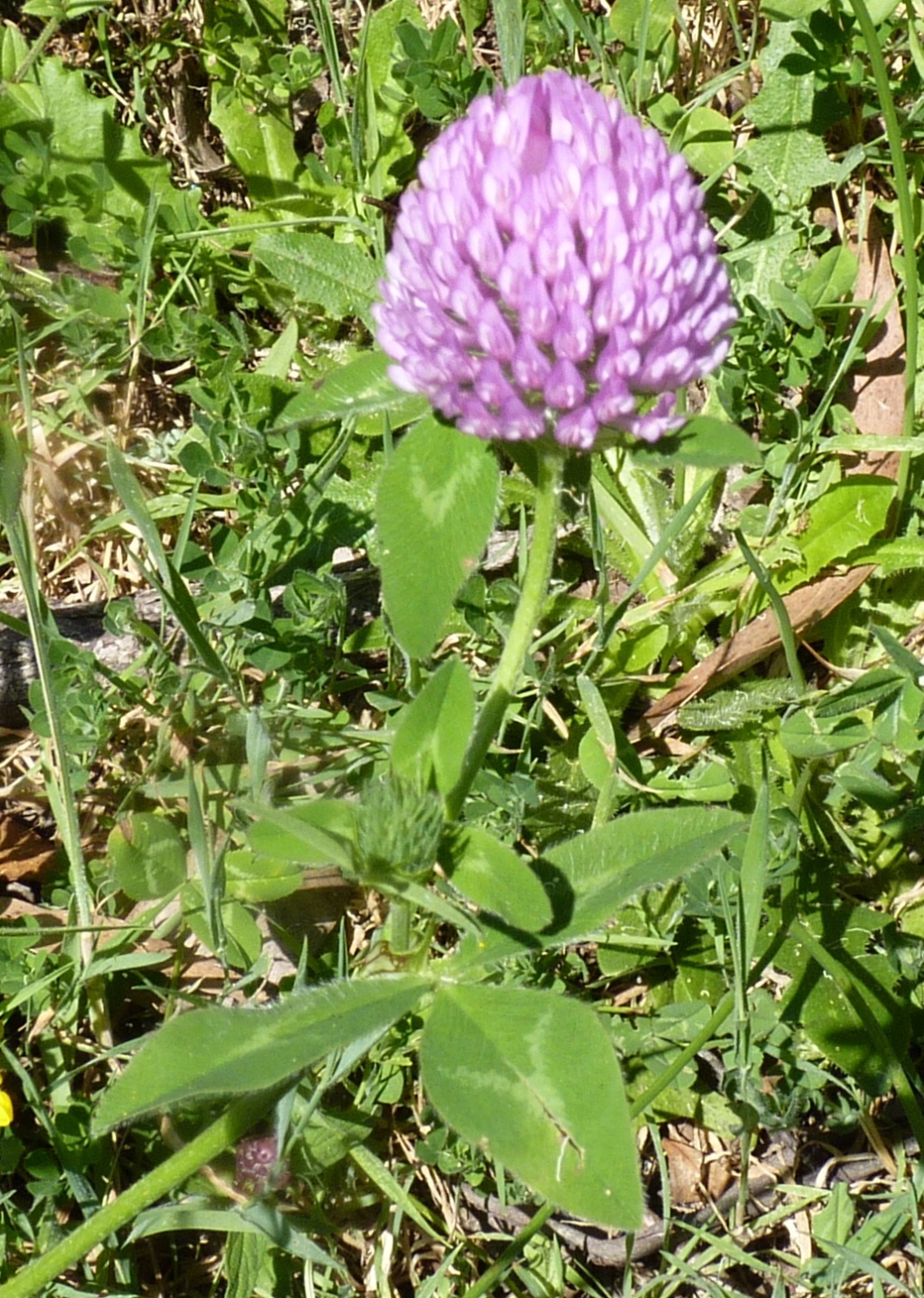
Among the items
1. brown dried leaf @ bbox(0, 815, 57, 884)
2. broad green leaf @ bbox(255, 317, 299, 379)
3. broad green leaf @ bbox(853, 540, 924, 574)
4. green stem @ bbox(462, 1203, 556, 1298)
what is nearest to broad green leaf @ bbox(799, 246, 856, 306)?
broad green leaf @ bbox(853, 540, 924, 574)

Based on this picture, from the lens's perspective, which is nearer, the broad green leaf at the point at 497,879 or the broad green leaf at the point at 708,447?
the broad green leaf at the point at 708,447

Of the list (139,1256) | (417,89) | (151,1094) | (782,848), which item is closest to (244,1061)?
(151,1094)

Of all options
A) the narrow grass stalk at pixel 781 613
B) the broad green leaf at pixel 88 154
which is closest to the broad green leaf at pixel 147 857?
the narrow grass stalk at pixel 781 613

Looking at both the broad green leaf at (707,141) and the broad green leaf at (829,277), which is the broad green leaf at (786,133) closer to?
the broad green leaf at (707,141)

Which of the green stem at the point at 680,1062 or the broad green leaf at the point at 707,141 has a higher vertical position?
the broad green leaf at the point at 707,141

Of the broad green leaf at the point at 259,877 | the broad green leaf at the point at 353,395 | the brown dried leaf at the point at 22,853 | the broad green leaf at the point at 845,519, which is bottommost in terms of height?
the brown dried leaf at the point at 22,853

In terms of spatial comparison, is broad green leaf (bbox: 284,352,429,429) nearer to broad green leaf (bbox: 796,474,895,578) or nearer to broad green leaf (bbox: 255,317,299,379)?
broad green leaf (bbox: 255,317,299,379)

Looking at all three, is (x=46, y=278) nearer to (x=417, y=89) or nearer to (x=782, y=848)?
(x=417, y=89)
